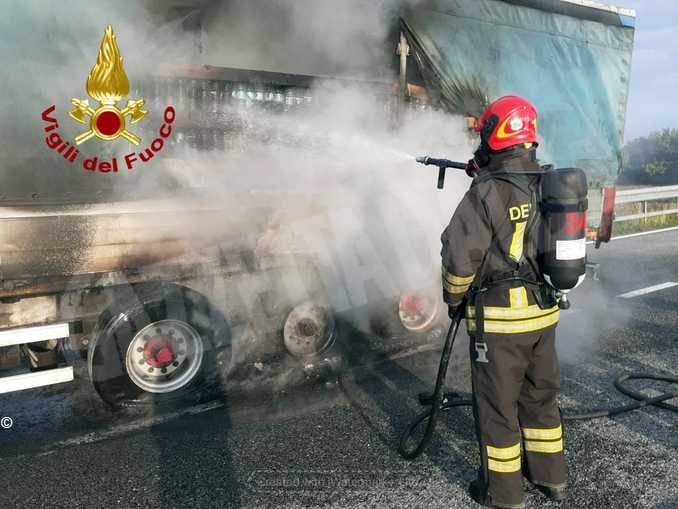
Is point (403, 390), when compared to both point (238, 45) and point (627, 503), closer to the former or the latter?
point (627, 503)

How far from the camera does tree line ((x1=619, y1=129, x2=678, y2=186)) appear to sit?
28.4 m

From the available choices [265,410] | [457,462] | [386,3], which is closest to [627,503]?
[457,462]

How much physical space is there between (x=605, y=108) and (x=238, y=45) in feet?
14.6

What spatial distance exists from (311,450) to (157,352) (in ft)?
4.36

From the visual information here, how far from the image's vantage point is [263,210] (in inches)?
169

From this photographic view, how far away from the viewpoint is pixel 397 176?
206 inches

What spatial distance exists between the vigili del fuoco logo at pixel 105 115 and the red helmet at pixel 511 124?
2.38m

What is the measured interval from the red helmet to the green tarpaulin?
122 inches

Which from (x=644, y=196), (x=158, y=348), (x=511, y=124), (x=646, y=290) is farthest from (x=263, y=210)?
(x=644, y=196)

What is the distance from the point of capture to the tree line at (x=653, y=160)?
1118 inches

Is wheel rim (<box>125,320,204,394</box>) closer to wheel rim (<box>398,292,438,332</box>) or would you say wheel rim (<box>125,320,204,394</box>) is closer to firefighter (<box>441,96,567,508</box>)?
wheel rim (<box>398,292,438,332</box>)

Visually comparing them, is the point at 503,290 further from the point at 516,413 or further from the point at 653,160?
the point at 653,160

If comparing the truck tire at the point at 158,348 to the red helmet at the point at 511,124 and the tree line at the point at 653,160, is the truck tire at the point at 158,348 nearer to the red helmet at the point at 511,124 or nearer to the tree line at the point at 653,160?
the red helmet at the point at 511,124

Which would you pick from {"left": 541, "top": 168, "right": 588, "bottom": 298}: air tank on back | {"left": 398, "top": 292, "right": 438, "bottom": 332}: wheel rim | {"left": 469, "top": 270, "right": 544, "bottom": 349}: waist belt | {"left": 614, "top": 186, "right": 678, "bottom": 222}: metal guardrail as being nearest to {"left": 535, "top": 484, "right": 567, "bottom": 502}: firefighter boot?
{"left": 469, "top": 270, "right": 544, "bottom": 349}: waist belt
